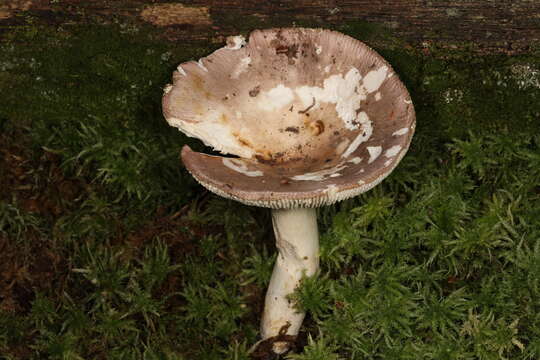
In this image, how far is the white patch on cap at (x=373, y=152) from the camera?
300 centimetres

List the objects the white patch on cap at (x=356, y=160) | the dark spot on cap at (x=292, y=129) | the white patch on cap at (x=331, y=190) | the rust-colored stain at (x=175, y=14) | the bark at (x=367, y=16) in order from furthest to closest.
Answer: the rust-colored stain at (x=175, y=14) < the bark at (x=367, y=16) < the dark spot on cap at (x=292, y=129) < the white patch on cap at (x=356, y=160) < the white patch on cap at (x=331, y=190)

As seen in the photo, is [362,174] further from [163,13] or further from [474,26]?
[163,13]

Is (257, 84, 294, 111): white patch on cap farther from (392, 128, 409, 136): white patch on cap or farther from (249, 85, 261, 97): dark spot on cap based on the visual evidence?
(392, 128, 409, 136): white patch on cap

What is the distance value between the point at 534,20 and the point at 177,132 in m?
2.58

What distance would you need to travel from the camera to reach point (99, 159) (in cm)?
439

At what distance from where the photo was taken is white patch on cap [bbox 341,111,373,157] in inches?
127

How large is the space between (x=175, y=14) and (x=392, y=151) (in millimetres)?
1859

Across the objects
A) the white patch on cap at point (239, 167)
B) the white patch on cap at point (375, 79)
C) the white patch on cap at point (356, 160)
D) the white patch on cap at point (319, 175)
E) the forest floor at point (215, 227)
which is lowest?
the forest floor at point (215, 227)

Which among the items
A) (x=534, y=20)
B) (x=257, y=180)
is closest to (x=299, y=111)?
(x=257, y=180)

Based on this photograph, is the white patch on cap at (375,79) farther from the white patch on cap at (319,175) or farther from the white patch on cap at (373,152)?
the white patch on cap at (319,175)

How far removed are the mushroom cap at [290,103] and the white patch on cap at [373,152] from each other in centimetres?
2

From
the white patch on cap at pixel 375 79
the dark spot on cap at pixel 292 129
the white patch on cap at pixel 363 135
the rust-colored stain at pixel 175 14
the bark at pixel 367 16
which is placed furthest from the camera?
the rust-colored stain at pixel 175 14

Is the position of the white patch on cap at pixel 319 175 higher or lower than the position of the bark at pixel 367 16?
lower

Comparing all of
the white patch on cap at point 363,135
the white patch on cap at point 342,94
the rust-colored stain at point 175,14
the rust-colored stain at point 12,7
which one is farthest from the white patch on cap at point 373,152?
the rust-colored stain at point 12,7
